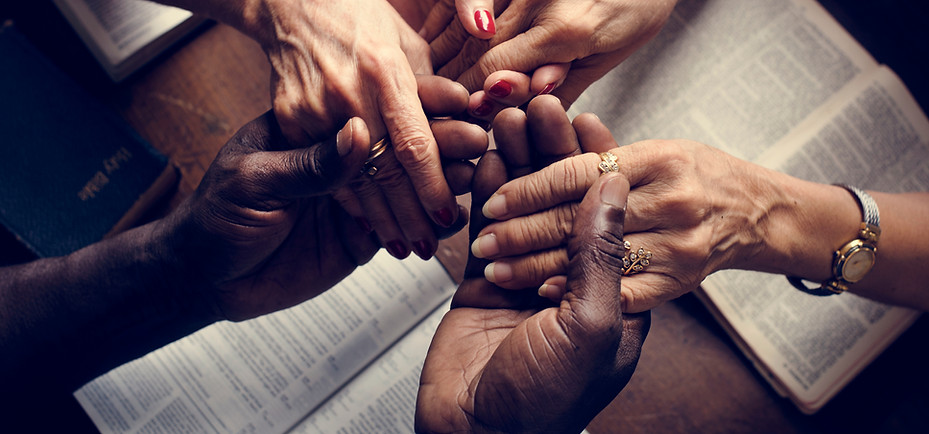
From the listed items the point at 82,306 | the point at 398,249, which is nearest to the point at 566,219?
the point at 398,249

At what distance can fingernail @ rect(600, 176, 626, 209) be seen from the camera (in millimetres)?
788

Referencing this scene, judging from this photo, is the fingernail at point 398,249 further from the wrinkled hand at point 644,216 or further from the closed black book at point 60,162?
the closed black book at point 60,162

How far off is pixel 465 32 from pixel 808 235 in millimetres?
721

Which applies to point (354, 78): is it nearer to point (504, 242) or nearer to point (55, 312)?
point (504, 242)

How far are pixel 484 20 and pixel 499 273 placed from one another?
17.6 inches

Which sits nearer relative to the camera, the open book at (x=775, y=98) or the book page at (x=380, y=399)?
the book page at (x=380, y=399)

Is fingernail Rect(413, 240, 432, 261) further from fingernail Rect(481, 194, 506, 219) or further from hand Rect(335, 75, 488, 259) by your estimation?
fingernail Rect(481, 194, 506, 219)

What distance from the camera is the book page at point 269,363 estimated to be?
1.08m

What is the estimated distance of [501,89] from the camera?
3.21 feet

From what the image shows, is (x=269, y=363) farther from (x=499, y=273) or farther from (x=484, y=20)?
(x=484, y=20)

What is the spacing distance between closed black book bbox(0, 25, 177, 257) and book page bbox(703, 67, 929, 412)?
1.18 meters

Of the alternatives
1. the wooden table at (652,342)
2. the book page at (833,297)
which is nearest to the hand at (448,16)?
the wooden table at (652,342)

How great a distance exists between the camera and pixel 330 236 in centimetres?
110

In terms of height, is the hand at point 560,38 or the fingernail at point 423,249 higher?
the hand at point 560,38
